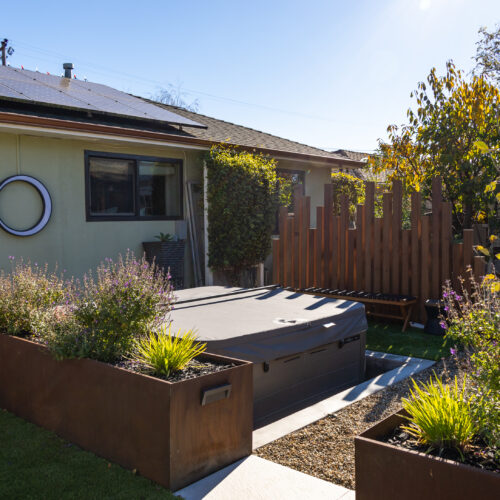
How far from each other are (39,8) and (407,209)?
12577 mm

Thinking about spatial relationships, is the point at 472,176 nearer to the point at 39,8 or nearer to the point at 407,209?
A: the point at 407,209

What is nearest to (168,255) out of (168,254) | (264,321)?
(168,254)

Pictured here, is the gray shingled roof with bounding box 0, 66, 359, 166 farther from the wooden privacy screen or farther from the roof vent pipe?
the wooden privacy screen

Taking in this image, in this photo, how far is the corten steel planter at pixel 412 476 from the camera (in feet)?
6.81

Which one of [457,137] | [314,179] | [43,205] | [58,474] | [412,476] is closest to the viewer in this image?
[412,476]

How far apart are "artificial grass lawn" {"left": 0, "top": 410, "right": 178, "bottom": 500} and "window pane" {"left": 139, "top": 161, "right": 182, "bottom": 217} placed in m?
6.02

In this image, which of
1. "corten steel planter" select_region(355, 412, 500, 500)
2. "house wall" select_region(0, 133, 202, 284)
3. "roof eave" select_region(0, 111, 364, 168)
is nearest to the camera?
"corten steel planter" select_region(355, 412, 500, 500)

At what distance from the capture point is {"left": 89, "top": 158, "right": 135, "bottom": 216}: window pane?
8.49 m

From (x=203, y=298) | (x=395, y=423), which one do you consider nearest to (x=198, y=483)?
(x=395, y=423)

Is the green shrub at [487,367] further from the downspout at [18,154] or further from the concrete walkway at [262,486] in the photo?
the downspout at [18,154]

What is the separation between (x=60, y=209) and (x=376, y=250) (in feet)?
15.9

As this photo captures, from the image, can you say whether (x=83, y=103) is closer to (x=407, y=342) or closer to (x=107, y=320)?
(x=107, y=320)

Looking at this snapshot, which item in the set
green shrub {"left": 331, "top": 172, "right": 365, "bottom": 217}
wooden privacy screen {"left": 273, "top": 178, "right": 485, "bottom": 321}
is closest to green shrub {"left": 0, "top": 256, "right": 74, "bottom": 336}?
wooden privacy screen {"left": 273, "top": 178, "right": 485, "bottom": 321}

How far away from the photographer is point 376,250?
8.05 metres
